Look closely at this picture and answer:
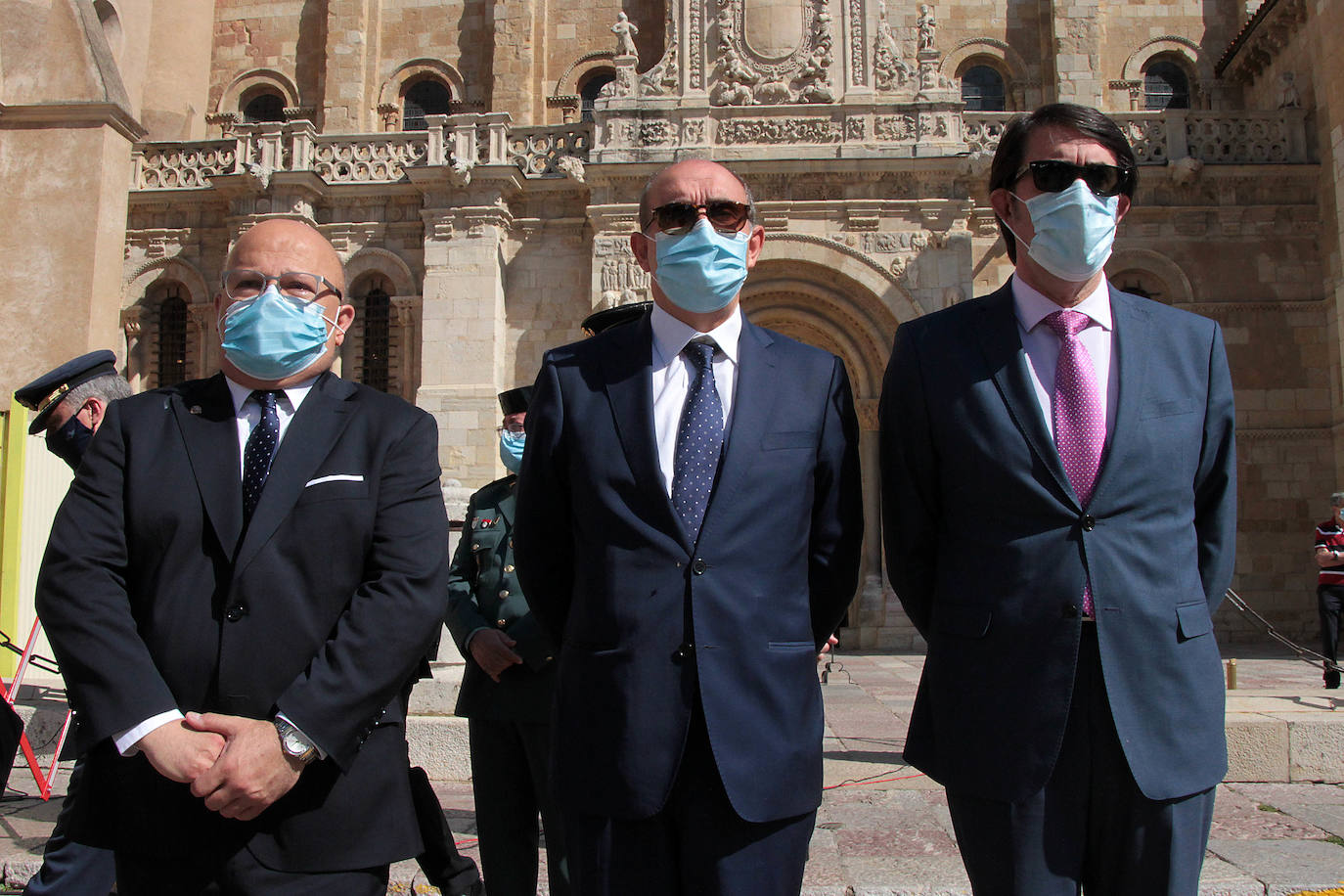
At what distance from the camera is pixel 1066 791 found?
2264mm

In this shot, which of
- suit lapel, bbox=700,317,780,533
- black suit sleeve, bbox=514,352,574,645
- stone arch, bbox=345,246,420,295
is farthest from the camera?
stone arch, bbox=345,246,420,295

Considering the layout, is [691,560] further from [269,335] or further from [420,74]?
[420,74]

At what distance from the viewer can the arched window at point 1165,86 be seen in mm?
18766

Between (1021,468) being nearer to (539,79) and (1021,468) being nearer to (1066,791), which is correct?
(1066,791)

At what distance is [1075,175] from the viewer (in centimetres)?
258

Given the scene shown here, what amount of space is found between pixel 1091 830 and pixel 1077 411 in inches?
39.0

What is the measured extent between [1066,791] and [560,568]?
4.54 ft

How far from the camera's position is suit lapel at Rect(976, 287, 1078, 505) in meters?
2.39

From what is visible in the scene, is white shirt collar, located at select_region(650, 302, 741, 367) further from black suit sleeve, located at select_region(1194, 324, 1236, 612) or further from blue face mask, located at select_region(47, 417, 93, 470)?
blue face mask, located at select_region(47, 417, 93, 470)

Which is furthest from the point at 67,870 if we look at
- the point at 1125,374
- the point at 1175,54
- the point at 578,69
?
the point at 1175,54

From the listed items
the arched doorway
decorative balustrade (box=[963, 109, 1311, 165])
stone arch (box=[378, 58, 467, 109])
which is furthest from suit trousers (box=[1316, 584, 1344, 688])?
stone arch (box=[378, 58, 467, 109])

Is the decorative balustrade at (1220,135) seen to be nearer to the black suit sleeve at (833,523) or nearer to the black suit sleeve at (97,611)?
the black suit sleeve at (833,523)

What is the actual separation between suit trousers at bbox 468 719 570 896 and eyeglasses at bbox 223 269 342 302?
5.79 ft

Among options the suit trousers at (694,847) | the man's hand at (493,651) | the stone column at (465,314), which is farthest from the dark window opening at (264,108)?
the suit trousers at (694,847)
